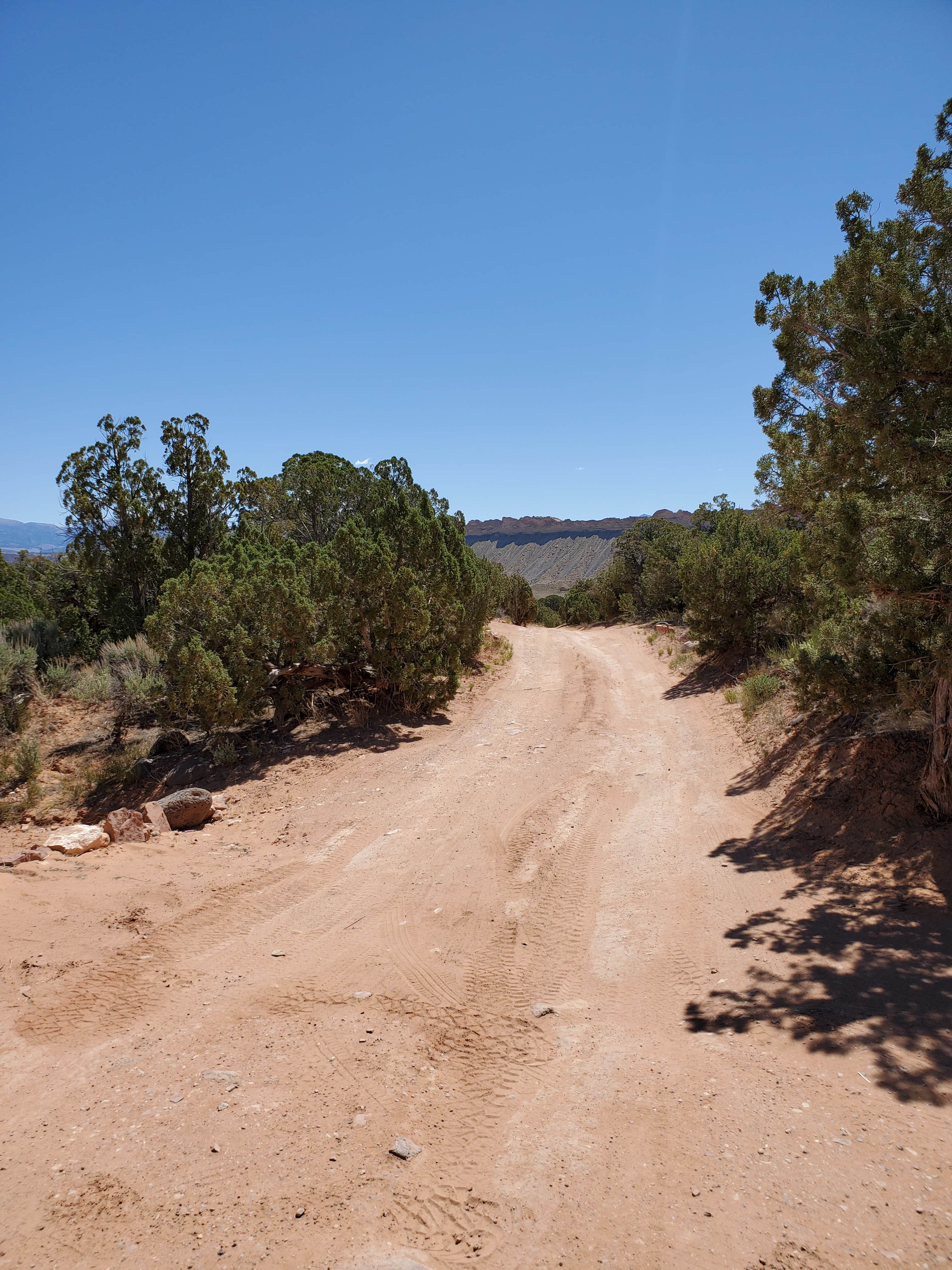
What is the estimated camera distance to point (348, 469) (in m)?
20.3

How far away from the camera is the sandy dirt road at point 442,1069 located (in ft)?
8.90

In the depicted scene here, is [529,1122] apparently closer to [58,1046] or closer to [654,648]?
[58,1046]

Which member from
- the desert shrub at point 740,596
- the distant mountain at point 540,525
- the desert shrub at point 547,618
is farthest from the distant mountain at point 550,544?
the desert shrub at point 740,596

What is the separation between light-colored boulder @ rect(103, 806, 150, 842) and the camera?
24.6 feet

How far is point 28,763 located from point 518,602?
90.0ft

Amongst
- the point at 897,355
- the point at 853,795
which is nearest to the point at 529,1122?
the point at 853,795

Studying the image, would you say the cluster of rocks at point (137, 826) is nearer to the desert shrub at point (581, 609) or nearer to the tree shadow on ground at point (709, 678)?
the tree shadow on ground at point (709, 678)

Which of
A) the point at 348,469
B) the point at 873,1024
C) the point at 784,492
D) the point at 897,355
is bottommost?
the point at 873,1024

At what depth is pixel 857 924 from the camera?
5.07 metres

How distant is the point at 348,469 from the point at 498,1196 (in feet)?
63.7

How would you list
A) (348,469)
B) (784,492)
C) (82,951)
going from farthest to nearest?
(348,469), (784,492), (82,951)

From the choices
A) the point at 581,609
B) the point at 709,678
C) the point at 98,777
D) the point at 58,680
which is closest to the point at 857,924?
the point at 709,678

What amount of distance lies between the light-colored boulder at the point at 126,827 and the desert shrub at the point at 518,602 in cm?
2816

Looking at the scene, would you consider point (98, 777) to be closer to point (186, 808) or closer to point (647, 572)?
point (186, 808)
